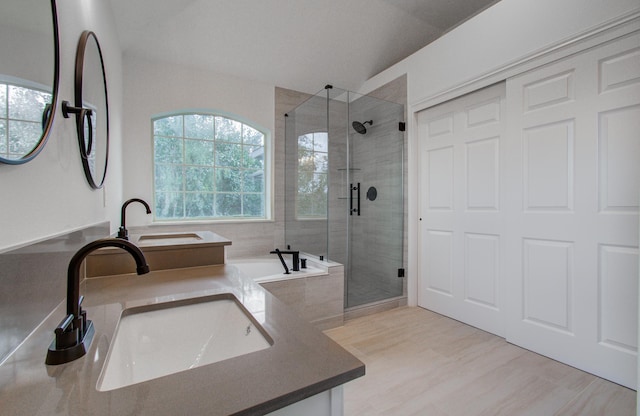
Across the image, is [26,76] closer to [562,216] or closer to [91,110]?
[91,110]

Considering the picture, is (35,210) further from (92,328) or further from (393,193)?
(393,193)

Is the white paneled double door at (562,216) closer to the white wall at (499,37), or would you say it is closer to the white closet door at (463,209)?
the white closet door at (463,209)

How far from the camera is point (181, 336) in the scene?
908 millimetres

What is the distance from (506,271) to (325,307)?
1507 mm

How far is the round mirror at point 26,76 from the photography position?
612 mm

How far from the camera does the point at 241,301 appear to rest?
0.95 metres

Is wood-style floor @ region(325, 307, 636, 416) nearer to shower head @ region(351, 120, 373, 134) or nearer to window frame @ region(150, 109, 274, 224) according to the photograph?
window frame @ region(150, 109, 274, 224)

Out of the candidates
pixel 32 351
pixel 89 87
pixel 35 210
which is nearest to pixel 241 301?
pixel 32 351

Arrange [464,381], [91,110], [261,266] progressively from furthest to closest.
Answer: [261,266] < [464,381] < [91,110]

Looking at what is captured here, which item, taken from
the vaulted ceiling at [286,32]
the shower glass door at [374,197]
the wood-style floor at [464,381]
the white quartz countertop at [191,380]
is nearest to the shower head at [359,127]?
the shower glass door at [374,197]

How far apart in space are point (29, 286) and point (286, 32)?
3097 millimetres

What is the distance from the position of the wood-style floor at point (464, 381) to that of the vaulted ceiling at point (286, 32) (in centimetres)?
298

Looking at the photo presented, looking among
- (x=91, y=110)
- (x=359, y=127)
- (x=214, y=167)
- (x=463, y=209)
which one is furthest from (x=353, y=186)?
(x=91, y=110)

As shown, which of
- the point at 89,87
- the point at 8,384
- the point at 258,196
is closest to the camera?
the point at 8,384
